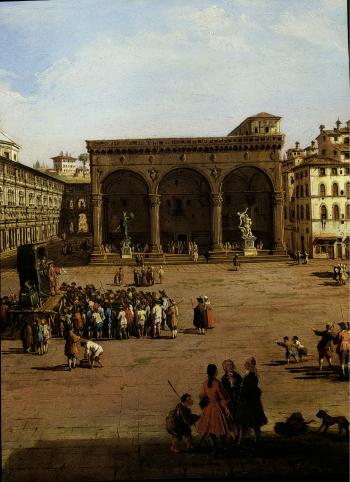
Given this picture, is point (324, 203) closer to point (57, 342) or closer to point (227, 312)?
point (227, 312)

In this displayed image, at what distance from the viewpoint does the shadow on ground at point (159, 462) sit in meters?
7.62

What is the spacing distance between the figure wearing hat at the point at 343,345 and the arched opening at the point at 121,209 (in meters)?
4.33

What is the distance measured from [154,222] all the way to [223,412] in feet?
13.7

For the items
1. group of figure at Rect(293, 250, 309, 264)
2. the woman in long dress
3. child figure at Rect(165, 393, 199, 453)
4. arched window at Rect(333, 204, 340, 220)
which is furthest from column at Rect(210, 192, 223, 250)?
child figure at Rect(165, 393, 199, 453)

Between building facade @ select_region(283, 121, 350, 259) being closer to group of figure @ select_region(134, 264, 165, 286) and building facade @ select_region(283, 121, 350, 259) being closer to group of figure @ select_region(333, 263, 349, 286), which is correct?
group of figure @ select_region(333, 263, 349, 286)

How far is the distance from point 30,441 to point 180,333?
323 centimetres

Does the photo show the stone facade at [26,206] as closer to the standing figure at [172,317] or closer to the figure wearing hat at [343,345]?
the standing figure at [172,317]

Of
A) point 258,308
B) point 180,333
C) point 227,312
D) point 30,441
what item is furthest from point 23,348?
point 258,308

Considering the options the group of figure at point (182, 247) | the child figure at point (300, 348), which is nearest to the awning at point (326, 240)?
the child figure at point (300, 348)

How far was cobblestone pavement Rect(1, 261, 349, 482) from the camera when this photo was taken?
7.71 meters

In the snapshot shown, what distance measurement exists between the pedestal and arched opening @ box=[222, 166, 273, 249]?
130 millimetres

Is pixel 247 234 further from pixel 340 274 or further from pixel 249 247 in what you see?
pixel 340 274

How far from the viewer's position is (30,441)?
7828 millimetres

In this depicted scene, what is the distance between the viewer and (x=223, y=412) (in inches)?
317
